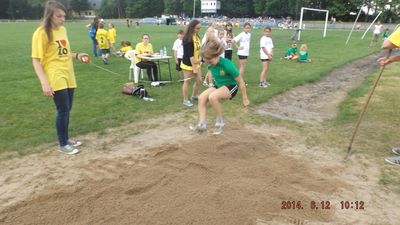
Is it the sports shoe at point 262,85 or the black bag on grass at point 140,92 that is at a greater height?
the black bag on grass at point 140,92

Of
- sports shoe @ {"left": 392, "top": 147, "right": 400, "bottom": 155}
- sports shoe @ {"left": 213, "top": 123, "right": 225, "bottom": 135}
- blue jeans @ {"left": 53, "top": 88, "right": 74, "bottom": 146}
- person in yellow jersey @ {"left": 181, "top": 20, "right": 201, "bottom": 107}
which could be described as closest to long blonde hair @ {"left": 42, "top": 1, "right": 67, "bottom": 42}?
blue jeans @ {"left": 53, "top": 88, "right": 74, "bottom": 146}

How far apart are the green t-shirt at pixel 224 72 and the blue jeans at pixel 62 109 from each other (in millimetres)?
2278

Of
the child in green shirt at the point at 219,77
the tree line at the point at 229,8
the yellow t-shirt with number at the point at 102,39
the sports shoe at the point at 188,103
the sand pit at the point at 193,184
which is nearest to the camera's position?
the sand pit at the point at 193,184

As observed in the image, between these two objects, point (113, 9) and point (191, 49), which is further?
point (113, 9)

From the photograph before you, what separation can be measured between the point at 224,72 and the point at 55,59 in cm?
255

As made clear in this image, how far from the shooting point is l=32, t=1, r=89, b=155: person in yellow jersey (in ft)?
15.1

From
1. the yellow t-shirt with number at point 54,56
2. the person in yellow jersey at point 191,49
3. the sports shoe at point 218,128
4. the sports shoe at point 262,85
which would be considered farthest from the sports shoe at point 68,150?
the sports shoe at point 262,85

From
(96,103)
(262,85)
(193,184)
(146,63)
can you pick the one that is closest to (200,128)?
Result: (193,184)

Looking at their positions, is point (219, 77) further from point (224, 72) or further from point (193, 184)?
point (193, 184)

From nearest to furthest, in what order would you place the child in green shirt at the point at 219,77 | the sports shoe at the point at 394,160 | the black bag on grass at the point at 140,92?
the sports shoe at the point at 394,160 → the child in green shirt at the point at 219,77 → the black bag on grass at the point at 140,92

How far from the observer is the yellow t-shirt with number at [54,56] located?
4.58m

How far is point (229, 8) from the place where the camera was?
304 ft

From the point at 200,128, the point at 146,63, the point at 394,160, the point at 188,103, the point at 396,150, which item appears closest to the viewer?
the point at 394,160

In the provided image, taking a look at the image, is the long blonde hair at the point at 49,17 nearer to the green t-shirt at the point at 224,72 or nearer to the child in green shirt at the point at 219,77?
the child in green shirt at the point at 219,77
